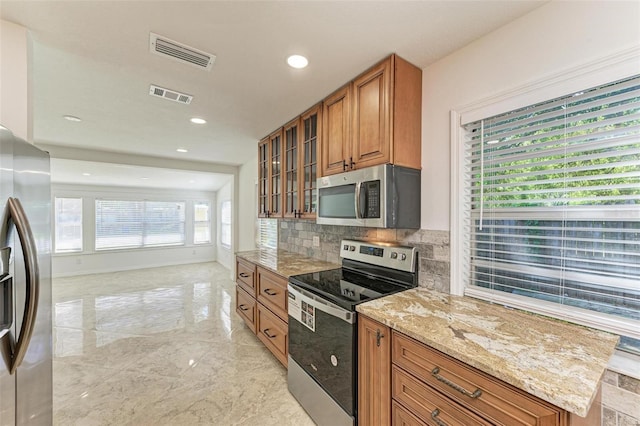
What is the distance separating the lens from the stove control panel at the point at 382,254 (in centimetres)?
181

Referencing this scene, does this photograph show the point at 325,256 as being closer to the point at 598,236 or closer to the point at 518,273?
the point at 518,273

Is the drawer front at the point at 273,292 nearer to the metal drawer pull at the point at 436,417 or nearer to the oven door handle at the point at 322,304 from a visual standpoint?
the oven door handle at the point at 322,304

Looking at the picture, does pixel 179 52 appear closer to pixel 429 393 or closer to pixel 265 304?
pixel 265 304

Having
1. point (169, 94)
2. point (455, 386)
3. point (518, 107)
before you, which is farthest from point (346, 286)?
point (169, 94)

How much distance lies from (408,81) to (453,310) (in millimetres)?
1499

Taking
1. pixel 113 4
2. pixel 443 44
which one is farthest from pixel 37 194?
pixel 443 44

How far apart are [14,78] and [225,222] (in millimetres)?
6146

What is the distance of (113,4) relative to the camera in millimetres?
1262

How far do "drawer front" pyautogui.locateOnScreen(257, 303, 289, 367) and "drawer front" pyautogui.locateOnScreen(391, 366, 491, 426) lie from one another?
1.16m

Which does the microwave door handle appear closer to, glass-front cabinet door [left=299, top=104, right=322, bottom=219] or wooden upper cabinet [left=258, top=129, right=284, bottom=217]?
glass-front cabinet door [left=299, top=104, right=322, bottom=219]

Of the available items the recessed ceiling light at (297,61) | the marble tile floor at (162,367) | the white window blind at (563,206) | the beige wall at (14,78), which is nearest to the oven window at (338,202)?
the white window blind at (563,206)

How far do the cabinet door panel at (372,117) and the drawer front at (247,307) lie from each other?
6.47ft

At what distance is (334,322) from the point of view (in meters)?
1.56

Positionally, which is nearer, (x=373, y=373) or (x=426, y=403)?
(x=426, y=403)
